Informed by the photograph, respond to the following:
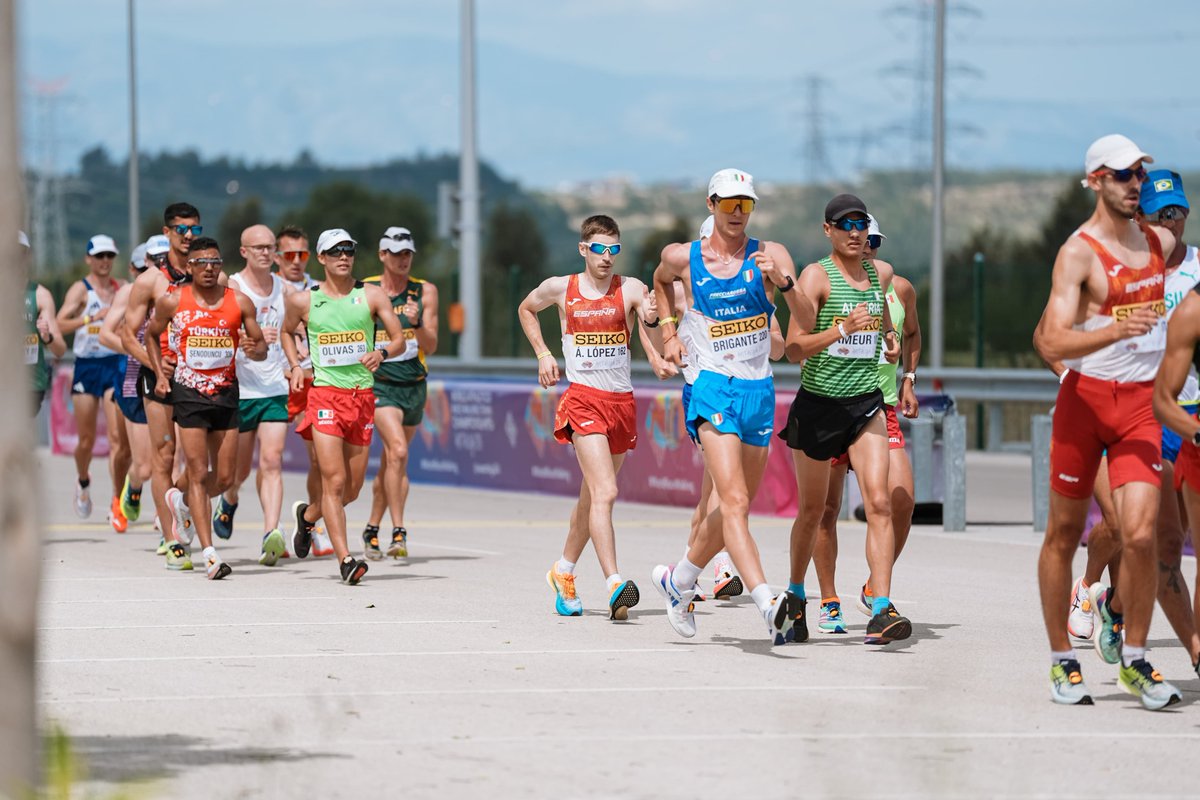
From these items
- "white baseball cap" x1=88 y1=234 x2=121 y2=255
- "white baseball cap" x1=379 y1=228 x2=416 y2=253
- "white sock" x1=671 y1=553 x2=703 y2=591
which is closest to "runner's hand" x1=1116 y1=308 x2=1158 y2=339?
"white sock" x1=671 y1=553 x2=703 y2=591

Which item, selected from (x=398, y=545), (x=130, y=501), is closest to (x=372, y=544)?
(x=398, y=545)

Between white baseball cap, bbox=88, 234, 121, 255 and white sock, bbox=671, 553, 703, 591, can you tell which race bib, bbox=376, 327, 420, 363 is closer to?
white baseball cap, bbox=88, 234, 121, 255

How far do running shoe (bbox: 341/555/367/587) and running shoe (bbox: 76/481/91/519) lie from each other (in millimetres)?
6027

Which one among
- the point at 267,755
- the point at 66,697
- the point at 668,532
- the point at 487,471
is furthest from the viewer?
the point at 487,471

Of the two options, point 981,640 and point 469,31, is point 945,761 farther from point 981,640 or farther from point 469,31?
point 469,31

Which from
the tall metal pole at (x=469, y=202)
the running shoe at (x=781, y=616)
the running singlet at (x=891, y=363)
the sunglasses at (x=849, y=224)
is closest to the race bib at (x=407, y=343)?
the running singlet at (x=891, y=363)

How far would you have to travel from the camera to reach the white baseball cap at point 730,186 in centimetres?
1038

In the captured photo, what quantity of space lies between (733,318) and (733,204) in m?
0.54

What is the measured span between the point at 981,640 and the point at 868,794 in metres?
3.99

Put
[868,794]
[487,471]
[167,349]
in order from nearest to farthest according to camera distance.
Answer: [868,794] → [167,349] → [487,471]

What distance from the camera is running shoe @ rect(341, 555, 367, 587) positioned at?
12.6 metres

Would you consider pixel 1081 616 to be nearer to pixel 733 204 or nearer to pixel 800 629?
pixel 800 629

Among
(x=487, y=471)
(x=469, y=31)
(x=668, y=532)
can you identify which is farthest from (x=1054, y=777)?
(x=469, y=31)

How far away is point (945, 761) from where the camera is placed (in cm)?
734
